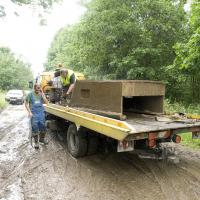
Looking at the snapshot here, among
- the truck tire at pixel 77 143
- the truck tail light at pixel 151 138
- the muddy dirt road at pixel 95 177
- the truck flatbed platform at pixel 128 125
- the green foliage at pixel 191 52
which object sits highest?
the green foliage at pixel 191 52

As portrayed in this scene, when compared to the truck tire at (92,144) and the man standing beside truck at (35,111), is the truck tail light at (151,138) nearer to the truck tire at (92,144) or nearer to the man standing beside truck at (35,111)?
the truck tire at (92,144)

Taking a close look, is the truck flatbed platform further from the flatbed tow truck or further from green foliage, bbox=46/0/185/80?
green foliage, bbox=46/0/185/80

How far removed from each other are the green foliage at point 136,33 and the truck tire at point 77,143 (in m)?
10.1

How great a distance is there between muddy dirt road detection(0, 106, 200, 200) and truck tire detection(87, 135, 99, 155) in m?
0.14

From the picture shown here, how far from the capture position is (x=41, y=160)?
295 inches

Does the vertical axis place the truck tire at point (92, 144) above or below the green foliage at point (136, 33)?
below

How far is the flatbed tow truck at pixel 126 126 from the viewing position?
5.50 meters

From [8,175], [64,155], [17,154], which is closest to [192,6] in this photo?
[64,155]

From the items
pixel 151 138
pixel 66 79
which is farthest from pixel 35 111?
pixel 151 138

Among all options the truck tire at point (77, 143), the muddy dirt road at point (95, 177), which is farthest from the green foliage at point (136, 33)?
the truck tire at point (77, 143)

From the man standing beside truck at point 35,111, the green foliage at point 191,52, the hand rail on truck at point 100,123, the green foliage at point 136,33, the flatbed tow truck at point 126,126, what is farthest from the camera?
the green foliage at point 136,33

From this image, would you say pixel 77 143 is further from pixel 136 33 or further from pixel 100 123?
pixel 136 33

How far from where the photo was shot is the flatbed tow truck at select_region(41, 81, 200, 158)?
217 inches

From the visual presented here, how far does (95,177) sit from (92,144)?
137 centimetres
